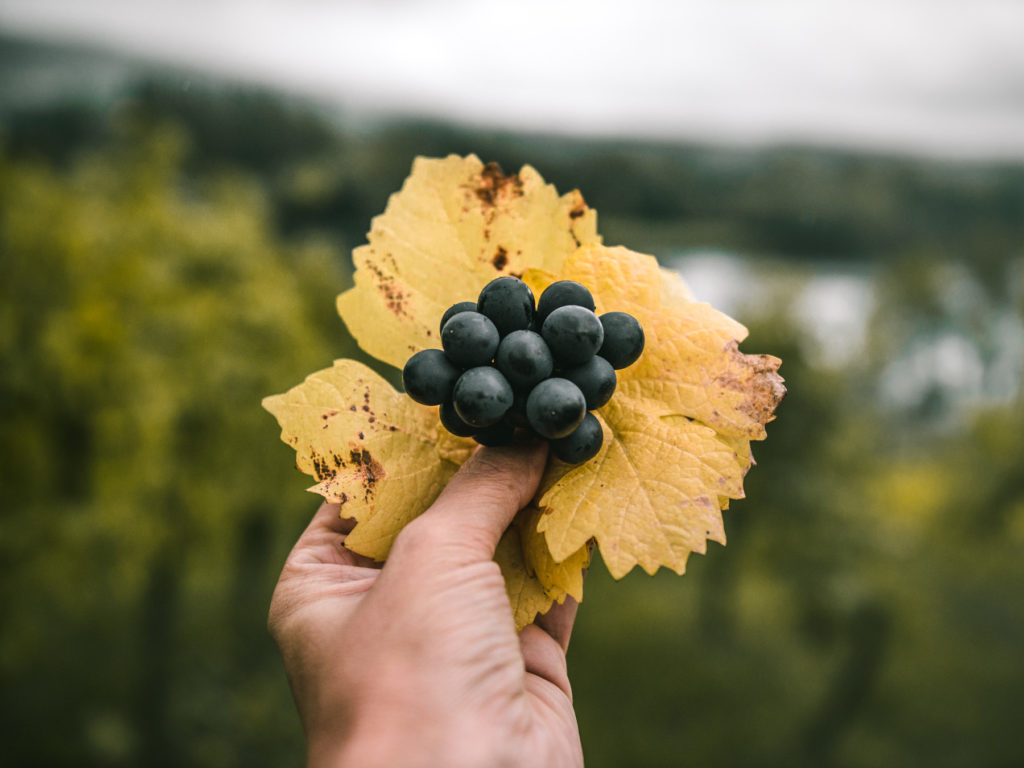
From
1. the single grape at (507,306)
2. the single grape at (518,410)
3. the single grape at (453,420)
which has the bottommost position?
the single grape at (453,420)

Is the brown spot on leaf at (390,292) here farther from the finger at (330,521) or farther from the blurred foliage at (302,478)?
the blurred foliage at (302,478)

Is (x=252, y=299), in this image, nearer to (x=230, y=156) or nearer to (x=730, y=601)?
(x=230, y=156)

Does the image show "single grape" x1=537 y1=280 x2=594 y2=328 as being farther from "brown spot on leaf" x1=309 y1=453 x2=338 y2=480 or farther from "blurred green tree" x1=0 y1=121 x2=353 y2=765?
"blurred green tree" x1=0 y1=121 x2=353 y2=765

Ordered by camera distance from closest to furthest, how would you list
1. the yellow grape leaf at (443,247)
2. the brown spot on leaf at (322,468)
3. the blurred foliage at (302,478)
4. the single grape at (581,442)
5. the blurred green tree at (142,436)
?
1. the single grape at (581,442)
2. the brown spot on leaf at (322,468)
3. the yellow grape leaf at (443,247)
4. the blurred green tree at (142,436)
5. the blurred foliage at (302,478)

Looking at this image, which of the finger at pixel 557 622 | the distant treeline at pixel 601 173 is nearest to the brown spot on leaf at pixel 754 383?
the finger at pixel 557 622

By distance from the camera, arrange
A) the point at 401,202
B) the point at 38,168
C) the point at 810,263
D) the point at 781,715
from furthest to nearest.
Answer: the point at 810,263
the point at 781,715
the point at 38,168
the point at 401,202

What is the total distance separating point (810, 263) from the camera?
10.4 m

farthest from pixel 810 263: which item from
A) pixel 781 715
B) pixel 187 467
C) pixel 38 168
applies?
pixel 38 168

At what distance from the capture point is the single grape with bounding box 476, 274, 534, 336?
43.6 inches

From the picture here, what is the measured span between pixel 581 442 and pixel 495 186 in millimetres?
630

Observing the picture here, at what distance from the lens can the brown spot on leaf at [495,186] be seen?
1.43m

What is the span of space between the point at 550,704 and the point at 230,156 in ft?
28.6

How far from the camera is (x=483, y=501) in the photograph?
3.99ft

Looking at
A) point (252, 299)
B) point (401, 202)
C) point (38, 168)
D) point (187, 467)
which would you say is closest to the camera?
point (401, 202)
